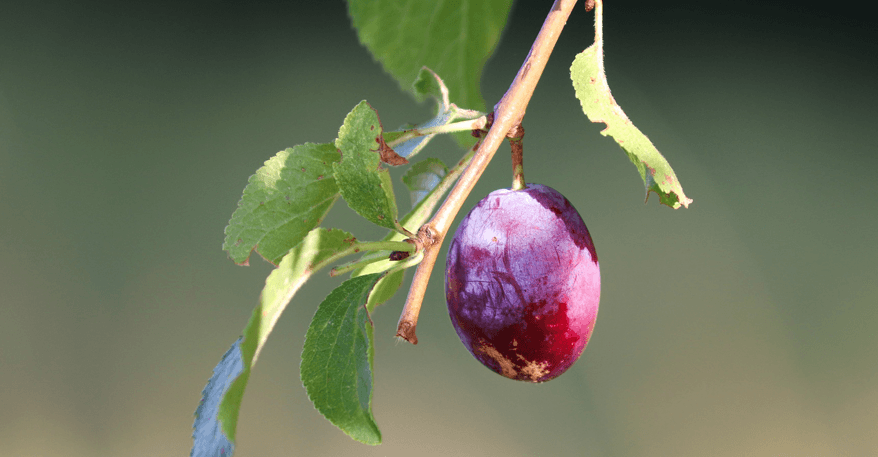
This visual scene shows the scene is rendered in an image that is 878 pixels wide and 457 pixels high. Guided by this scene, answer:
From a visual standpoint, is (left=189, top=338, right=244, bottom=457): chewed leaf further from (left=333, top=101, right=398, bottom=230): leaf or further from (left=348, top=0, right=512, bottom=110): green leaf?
(left=348, top=0, right=512, bottom=110): green leaf

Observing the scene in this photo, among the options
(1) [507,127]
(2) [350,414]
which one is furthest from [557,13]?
(2) [350,414]

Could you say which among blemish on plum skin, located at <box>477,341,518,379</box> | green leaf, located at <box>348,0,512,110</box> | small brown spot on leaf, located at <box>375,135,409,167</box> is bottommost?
blemish on plum skin, located at <box>477,341,518,379</box>

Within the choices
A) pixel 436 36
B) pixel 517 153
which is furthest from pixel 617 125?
pixel 436 36

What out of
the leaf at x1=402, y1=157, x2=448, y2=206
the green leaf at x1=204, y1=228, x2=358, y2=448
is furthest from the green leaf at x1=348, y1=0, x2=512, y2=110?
the green leaf at x1=204, y1=228, x2=358, y2=448

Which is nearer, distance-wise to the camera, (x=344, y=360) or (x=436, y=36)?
(x=344, y=360)

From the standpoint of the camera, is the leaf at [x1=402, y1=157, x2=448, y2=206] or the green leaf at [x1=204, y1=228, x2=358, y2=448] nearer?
the green leaf at [x1=204, y1=228, x2=358, y2=448]

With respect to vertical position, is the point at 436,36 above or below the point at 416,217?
above

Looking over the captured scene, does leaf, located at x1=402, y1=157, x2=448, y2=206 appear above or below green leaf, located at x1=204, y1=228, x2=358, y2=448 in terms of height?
above

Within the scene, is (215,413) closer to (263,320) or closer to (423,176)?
(263,320)
